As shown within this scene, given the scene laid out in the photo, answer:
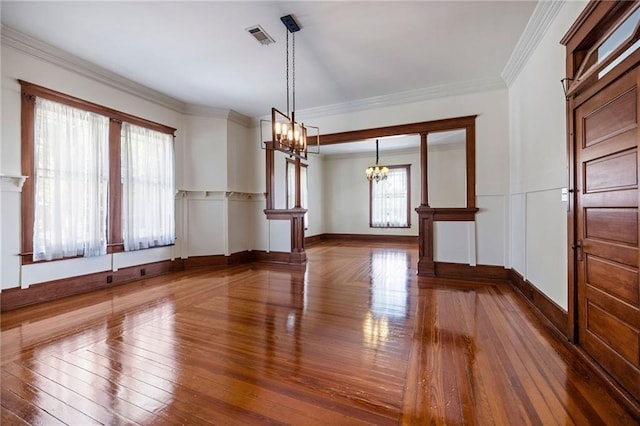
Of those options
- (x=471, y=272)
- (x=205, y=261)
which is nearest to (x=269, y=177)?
(x=205, y=261)

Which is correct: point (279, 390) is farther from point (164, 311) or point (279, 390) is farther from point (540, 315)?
point (540, 315)

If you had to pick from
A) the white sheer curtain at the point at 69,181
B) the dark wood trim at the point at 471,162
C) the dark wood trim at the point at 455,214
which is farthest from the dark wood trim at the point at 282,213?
the dark wood trim at the point at 471,162

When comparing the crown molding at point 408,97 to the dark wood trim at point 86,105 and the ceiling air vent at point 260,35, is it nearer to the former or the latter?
the ceiling air vent at point 260,35

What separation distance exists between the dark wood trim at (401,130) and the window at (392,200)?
417 cm

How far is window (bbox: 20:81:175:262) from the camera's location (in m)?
3.40

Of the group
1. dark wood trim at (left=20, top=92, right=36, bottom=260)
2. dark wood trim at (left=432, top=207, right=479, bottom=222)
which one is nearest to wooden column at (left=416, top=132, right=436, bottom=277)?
dark wood trim at (left=432, top=207, right=479, bottom=222)

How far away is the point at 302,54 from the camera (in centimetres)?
366

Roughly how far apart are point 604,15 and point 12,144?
574 cm

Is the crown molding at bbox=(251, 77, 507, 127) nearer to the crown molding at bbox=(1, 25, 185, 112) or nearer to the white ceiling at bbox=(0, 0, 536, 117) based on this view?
the white ceiling at bbox=(0, 0, 536, 117)

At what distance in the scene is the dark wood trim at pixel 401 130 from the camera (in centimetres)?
464

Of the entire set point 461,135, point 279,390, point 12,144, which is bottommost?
point 279,390

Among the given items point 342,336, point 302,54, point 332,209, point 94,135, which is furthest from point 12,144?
point 332,209

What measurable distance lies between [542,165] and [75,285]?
6.13m

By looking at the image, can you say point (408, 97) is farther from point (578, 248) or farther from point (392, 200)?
point (392, 200)
